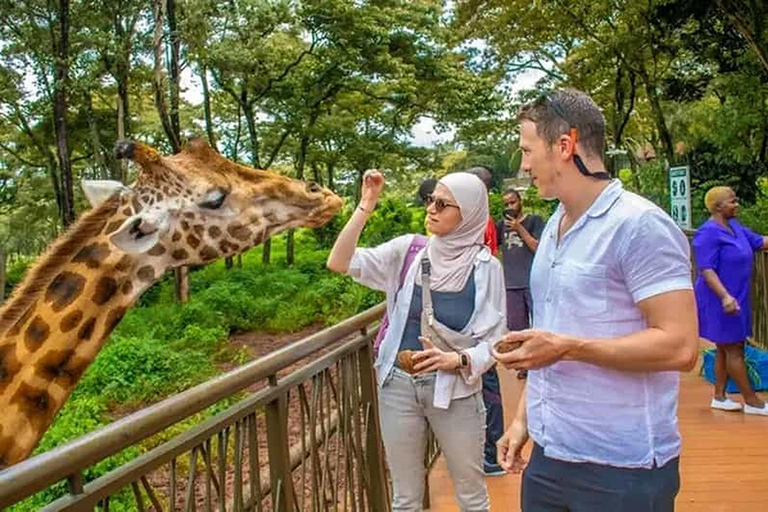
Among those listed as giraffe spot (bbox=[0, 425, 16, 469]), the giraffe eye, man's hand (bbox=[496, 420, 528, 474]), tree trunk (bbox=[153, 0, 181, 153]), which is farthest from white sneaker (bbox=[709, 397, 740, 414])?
tree trunk (bbox=[153, 0, 181, 153])

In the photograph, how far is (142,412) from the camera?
142 cm

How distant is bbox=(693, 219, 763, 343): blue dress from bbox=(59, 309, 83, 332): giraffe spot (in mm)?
3119

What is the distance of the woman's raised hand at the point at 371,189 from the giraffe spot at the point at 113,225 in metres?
0.92

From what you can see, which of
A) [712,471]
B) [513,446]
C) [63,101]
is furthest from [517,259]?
[63,101]

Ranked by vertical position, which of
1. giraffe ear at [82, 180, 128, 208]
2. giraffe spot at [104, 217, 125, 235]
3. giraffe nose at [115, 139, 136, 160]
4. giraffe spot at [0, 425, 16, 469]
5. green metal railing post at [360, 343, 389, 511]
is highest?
giraffe nose at [115, 139, 136, 160]

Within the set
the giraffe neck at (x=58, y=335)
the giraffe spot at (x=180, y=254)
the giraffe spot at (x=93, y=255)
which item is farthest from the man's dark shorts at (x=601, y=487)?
the giraffe spot at (x=180, y=254)

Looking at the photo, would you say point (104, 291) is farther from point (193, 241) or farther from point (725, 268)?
point (725, 268)

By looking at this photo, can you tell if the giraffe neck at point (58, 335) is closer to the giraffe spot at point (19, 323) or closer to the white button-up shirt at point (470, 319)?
the giraffe spot at point (19, 323)

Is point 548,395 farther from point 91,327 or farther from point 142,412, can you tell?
point 91,327

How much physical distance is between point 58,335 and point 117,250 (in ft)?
1.17

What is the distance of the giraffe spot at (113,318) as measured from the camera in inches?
107

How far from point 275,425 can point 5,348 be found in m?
1.04

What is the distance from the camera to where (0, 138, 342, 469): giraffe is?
2.47 meters

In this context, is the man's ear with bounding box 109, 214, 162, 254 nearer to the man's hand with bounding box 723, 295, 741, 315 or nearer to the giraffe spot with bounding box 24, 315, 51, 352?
the giraffe spot with bounding box 24, 315, 51, 352
